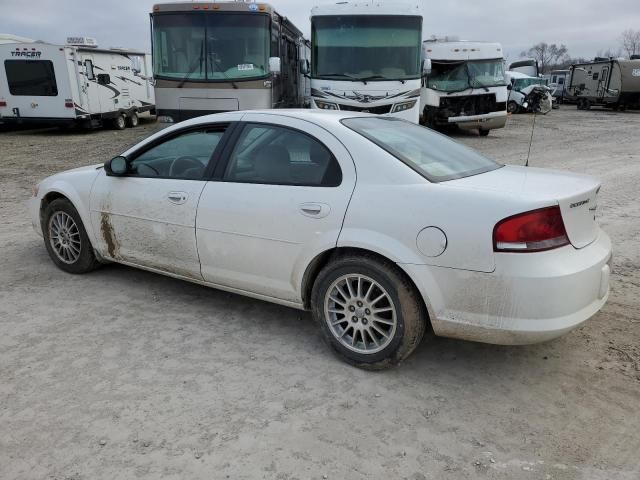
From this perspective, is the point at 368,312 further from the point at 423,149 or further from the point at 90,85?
the point at 90,85

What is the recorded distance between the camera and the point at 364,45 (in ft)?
37.5

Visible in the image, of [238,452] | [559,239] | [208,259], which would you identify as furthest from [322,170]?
[238,452]

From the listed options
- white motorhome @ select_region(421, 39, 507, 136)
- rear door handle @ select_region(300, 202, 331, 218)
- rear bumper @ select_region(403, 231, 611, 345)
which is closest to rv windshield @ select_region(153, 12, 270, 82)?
white motorhome @ select_region(421, 39, 507, 136)

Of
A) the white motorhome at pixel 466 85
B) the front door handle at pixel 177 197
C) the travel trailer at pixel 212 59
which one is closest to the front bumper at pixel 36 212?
the front door handle at pixel 177 197

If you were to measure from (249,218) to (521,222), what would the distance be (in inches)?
68.2

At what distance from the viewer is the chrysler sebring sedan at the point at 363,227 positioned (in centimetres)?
287

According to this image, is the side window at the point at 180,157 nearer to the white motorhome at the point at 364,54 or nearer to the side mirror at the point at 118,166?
the side mirror at the point at 118,166

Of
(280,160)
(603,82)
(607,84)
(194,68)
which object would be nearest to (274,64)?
(194,68)

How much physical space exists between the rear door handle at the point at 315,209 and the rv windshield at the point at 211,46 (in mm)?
8265

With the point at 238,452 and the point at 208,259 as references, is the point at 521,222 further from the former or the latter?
the point at 208,259

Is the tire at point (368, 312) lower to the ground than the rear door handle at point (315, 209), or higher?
lower

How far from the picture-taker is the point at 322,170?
3443mm

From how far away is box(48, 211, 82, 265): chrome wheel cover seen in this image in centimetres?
483

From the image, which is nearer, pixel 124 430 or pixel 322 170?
pixel 124 430
